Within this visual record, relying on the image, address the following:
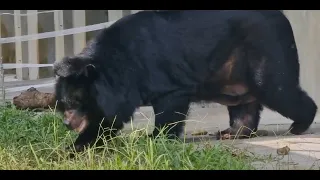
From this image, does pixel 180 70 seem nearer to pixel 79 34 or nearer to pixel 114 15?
pixel 114 15

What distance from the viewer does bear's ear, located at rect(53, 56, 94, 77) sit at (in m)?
5.33

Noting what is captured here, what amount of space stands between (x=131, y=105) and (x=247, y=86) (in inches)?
45.9

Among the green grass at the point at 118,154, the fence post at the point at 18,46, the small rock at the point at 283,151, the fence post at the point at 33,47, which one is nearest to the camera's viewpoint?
the green grass at the point at 118,154

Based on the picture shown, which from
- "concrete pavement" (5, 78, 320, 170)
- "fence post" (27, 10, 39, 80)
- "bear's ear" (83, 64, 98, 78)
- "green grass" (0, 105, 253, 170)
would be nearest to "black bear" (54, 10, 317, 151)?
"bear's ear" (83, 64, 98, 78)

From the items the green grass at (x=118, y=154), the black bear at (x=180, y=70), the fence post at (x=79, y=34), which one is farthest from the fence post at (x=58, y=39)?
the green grass at (x=118, y=154)

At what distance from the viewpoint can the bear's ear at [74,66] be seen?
5.33 m

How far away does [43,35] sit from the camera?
6305 mm

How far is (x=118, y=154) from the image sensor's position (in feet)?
15.5

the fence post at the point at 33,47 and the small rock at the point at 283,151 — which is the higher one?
the fence post at the point at 33,47

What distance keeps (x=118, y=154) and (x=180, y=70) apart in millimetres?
1155

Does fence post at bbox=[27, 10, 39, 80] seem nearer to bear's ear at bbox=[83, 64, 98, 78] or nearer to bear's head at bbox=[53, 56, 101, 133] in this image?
bear's head at bbox=[53, 56, 101, 133]

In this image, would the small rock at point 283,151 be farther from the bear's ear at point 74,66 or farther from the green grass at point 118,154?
the bear's ear at point 74,66

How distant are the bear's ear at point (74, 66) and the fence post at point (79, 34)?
0.51 m
